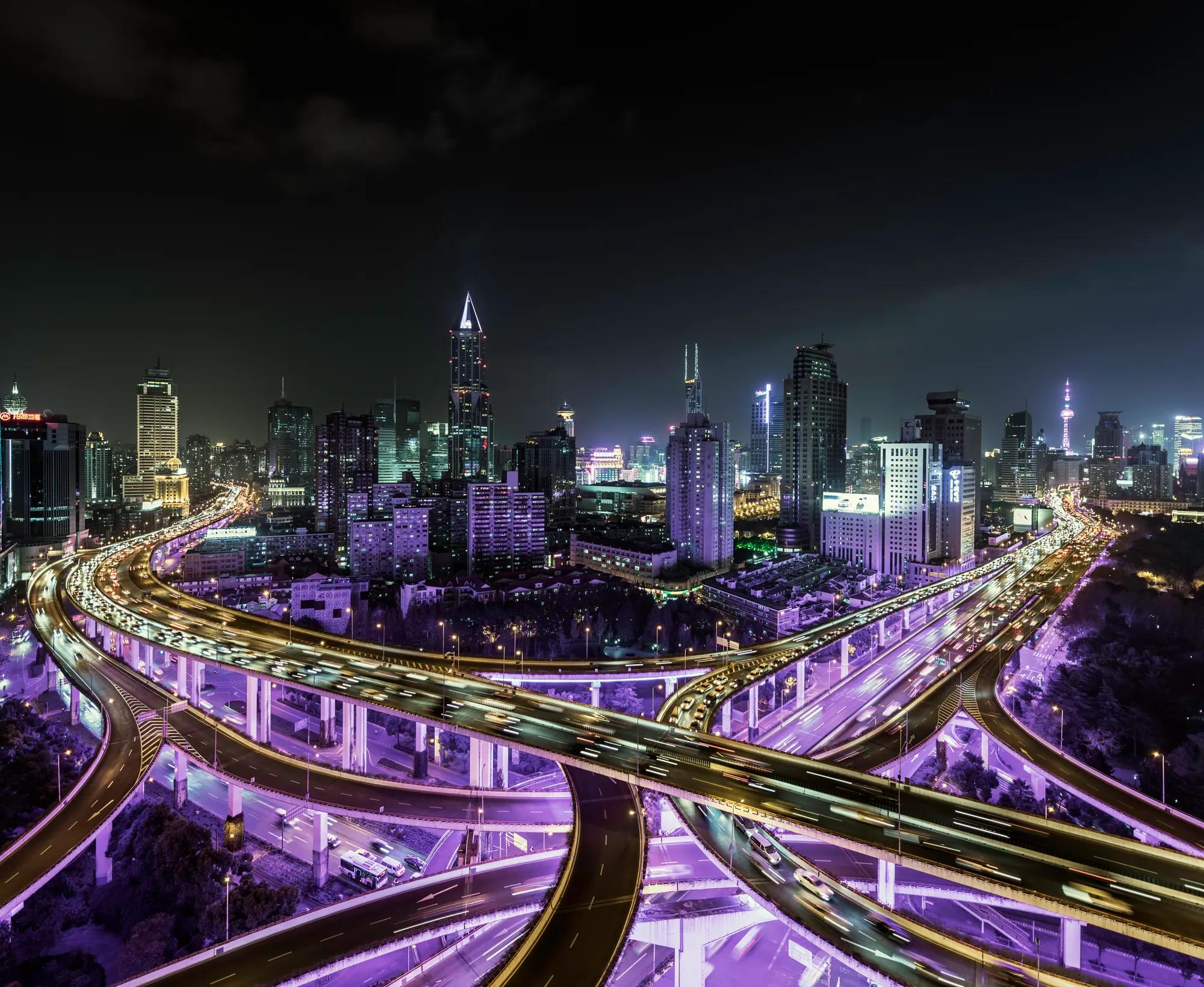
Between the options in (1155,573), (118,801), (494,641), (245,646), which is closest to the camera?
(118,801)

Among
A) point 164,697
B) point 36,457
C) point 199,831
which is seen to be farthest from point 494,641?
point 36,457

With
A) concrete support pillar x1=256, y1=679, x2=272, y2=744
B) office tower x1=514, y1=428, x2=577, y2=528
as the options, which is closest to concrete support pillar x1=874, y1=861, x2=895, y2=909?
concrete support pillar x1=256, y1=679, x2=272, y2=744

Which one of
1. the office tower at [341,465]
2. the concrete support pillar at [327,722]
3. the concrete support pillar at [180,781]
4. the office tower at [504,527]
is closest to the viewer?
the concrete support pillar at [180,781]

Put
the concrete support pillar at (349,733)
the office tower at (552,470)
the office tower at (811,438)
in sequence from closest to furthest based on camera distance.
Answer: the concrete support pillar at (349,733), the office tower at (811,438), the office tower at (552,470)

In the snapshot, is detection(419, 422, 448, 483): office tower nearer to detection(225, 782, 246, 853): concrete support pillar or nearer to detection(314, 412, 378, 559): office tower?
detection(314, 412, 378, 559): office tower

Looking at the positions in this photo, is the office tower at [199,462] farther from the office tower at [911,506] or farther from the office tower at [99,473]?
the office tower at [911,506]

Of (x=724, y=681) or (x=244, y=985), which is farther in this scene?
(x=724, y=681)

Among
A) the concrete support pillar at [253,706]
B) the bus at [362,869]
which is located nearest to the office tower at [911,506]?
the bus at [362,869]

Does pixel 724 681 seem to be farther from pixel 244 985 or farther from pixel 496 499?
pixel 496 499
